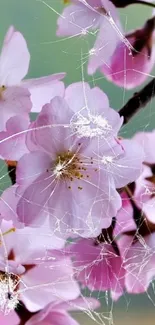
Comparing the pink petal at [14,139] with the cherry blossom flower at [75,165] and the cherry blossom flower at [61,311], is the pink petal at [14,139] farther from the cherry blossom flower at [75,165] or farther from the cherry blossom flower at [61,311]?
the cherry blossom flower at [61,311]

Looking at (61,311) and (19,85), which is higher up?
(19,85)

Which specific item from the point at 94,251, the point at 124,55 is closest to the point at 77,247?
the point at 94,251

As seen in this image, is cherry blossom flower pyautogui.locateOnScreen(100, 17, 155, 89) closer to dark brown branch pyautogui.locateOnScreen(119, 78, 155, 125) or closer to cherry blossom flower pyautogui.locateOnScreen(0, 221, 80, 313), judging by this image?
dark brown branch pyautogui.locateOnScreen(119, 78, 155, 125)

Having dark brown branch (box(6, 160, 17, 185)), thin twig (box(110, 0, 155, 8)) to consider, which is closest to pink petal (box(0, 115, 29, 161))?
dark brown branch (box(6, 160, 17, 185))

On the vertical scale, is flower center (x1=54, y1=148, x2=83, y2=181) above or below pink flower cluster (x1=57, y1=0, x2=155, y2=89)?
below

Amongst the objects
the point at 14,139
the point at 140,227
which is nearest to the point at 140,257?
the point at 140,227

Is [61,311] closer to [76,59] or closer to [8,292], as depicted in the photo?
[8,292]

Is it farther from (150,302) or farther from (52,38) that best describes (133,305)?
(52,38)
